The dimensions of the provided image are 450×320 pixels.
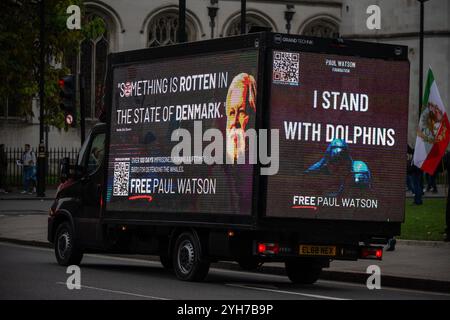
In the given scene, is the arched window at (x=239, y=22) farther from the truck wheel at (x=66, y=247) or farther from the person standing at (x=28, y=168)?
the truck wheel at (x=66, y=247)

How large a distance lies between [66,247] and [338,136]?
5.18 metres

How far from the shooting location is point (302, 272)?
1862cm

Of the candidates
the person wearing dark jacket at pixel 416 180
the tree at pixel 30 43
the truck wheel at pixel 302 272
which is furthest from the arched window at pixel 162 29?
the truck wheel at pixel 302 272

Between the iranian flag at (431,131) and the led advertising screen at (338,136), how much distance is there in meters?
6.70

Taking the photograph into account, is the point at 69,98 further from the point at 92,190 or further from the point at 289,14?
the point at 289,14

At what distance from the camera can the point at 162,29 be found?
6506 cm

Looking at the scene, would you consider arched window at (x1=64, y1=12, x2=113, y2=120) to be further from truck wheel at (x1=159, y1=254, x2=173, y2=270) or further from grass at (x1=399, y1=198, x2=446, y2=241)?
truck wheel at (x1=159, y1=254, x2=173, y2=270)

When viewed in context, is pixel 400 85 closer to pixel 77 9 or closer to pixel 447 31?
pixel 77 9

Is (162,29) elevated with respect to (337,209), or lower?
elevated

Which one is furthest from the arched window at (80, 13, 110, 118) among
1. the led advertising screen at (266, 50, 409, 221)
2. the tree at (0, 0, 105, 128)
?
the led advertising screen at (266, 50, 409, 221)

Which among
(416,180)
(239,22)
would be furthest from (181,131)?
(239,22)

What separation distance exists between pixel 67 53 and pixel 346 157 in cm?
3236

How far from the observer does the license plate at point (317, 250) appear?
17.1 metres

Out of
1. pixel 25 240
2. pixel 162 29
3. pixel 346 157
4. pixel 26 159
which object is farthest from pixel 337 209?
pixel 162 29
